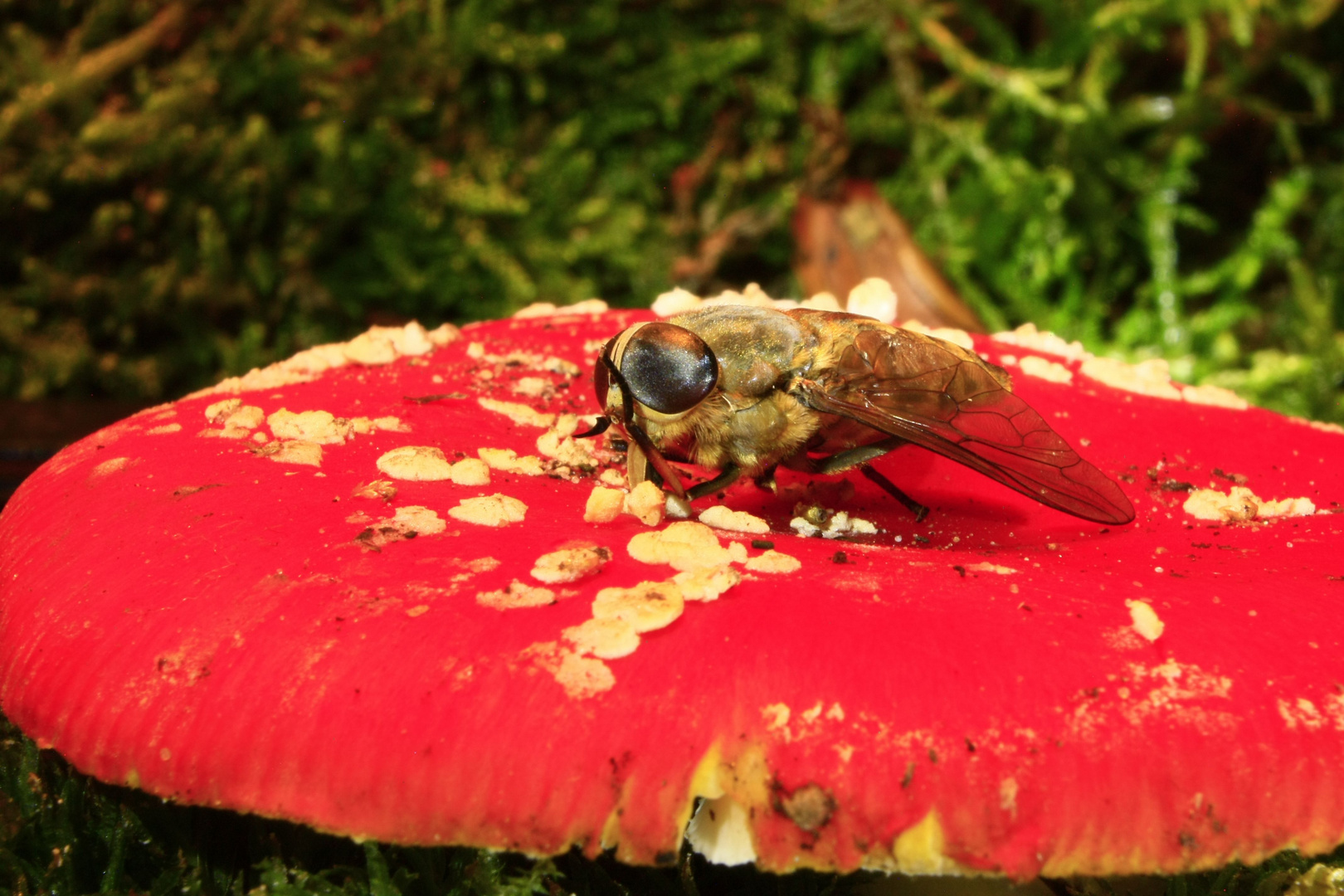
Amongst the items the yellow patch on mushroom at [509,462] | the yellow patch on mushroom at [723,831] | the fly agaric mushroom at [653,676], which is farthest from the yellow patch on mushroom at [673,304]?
the yellow patch on mushroom at [723,831]

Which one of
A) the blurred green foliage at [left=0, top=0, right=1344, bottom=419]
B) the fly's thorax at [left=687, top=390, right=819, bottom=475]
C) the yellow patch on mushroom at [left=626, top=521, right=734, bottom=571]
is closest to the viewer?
the yellow patch on mushroom at [left=626, top=521, right=734, bottom=571]

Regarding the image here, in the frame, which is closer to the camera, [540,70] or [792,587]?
[792,587]

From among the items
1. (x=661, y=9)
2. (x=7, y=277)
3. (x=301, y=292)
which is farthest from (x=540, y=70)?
(x=7, y=277)

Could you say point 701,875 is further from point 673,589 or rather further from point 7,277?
point 7,277

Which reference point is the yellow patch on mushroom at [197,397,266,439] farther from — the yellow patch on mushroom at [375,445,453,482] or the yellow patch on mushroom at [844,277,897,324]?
the yellow patch on mushroom at [844,277,897,324]

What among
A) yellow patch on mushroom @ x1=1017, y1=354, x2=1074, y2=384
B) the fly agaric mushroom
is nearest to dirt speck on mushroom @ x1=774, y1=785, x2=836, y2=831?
the fly agaric mushroom

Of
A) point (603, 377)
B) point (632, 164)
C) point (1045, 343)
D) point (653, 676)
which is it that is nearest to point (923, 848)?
point (653, 676)
